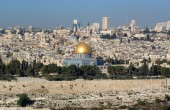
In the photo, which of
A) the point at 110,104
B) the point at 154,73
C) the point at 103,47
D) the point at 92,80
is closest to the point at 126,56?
the point at 103,47

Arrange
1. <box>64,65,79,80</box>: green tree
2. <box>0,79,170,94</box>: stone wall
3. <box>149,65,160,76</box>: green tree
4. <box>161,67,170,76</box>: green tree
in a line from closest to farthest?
<box>0,79,170,94</box>: stone wall < <box>64,65,79,80</box>: green tree < <box>161,67,170,76</box>: green tree < <box>149,65,160,76</box>: green tree

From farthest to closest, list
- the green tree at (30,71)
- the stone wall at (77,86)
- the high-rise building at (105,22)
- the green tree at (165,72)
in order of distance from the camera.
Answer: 1. the high-rise building at (105,22)
2. the green tree at (165,72)
3. the green tree at (30,71)
4. the stone wall at (77,86)

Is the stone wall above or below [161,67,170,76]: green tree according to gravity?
below

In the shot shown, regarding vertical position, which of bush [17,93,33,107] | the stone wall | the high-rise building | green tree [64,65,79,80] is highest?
the high-rise building

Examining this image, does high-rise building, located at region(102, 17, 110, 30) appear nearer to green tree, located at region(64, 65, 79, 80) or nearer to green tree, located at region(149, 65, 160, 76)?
green tree, located at region(149, 65, 160, 76)

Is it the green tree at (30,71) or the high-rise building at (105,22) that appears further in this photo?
the high-rise building at (105,22)

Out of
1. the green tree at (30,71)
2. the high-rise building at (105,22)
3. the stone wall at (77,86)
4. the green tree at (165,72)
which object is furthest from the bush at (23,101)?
the high-rise building at (105,22)

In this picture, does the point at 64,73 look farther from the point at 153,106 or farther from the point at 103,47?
the point at 103,47

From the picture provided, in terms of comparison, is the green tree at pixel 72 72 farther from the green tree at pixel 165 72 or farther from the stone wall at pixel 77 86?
the green tree at pixel 165 72

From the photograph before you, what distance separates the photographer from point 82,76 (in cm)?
4328

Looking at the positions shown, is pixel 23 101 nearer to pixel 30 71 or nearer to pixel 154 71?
pixel 30 71

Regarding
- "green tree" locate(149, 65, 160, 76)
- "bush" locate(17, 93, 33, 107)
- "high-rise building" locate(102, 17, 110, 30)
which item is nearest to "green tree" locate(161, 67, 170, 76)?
"green tree" locate(149, 65, 160, 76)

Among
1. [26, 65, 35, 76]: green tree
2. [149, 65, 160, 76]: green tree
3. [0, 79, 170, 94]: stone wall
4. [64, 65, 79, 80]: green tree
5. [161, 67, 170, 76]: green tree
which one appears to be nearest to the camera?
[0, 79, 170, 94]: stone wall

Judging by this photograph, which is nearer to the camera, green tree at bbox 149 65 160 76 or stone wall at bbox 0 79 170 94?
stone wall at bbox 0 79 170 94
